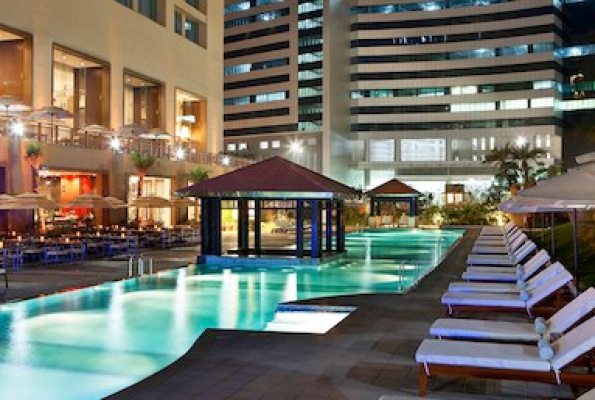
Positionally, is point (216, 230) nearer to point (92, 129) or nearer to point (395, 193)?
point (92, 129)

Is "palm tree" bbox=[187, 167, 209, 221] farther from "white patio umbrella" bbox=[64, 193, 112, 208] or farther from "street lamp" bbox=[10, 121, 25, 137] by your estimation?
"street lamp" bbox=[10, 121, 25, 137]

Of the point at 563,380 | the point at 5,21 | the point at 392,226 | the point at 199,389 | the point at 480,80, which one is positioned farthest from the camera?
the point at 480,80

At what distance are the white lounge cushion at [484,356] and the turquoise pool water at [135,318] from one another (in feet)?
10.5

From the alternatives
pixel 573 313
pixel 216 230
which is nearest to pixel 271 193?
pixel 216 230

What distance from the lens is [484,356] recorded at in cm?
500

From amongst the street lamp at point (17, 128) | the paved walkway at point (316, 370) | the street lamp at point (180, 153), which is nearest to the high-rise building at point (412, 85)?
the street lamp at point (180, 153)

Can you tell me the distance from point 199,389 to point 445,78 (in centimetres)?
7910

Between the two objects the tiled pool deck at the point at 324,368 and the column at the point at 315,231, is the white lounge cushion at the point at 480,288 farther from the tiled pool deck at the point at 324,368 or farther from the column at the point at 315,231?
the column at the point at 315,231

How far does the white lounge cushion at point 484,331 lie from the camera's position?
566cm

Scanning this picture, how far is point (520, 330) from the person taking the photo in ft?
18.9

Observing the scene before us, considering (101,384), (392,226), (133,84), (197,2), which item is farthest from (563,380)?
(197,2)

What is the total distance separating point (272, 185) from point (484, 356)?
42.4 ft

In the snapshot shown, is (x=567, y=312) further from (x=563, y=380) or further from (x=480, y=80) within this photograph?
(x=480, y=80)

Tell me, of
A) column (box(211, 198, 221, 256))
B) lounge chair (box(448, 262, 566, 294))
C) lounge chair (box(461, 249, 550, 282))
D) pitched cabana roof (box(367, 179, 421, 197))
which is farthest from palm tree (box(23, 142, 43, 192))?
lounge chair (box(448, 262, 566, 294))
